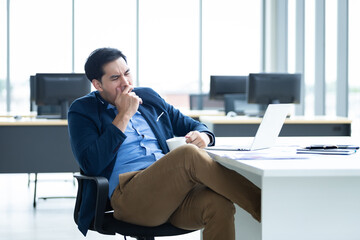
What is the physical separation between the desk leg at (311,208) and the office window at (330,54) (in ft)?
17.2

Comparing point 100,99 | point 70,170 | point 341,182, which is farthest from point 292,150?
point 70,170

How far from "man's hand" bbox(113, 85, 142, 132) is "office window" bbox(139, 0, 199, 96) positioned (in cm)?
686

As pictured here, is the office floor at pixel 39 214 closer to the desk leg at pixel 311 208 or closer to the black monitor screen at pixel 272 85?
the black monitor screen at pixel 272 85

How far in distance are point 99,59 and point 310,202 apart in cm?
112

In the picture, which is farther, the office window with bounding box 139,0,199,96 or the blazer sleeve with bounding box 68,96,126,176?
the office window with bounding box 139,0,199,96

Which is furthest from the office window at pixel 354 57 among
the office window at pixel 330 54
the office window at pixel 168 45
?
the office window at pixel 168 45

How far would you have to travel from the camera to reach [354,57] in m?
6.39

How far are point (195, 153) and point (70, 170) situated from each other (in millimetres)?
2701

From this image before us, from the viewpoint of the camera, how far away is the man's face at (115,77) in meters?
2.35

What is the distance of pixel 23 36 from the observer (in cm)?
890

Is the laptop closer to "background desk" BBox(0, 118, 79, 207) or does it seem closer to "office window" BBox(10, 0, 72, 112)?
"background desk" BBox(0, 118, 79, 207)

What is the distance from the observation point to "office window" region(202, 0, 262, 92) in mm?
9336

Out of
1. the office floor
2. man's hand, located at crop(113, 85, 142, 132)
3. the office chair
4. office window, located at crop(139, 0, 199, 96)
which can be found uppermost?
office window, located at crop(139, 0, 199, 96)

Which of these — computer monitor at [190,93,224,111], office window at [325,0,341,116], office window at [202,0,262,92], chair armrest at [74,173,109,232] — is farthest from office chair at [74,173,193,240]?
office window at [202,0,262,92]
